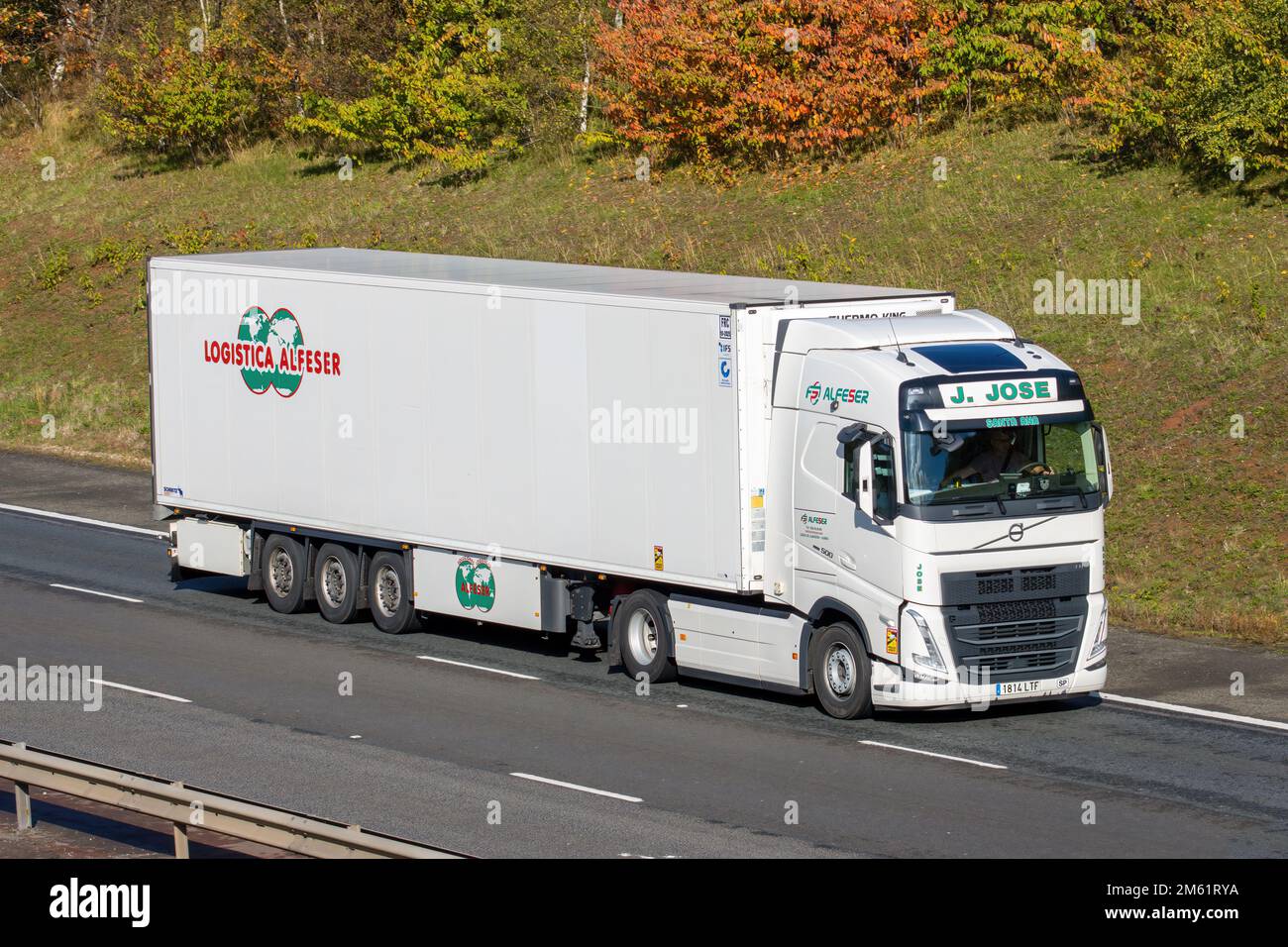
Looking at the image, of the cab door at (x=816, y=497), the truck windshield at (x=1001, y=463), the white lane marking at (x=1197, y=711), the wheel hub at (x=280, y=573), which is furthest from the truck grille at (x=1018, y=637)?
the wheel hub at (x=280, y=573)

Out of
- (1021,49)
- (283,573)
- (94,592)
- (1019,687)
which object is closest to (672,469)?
(1019,687)

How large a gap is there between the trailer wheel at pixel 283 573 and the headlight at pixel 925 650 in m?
8.91

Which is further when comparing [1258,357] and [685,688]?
[1258,357]

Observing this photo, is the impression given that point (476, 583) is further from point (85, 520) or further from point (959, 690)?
point (85, 520)

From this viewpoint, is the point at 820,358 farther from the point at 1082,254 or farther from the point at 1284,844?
the point at 1082,254

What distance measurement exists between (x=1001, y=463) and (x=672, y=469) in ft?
10.6

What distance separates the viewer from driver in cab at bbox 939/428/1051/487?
17.2 metres

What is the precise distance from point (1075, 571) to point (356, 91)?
37.4 m

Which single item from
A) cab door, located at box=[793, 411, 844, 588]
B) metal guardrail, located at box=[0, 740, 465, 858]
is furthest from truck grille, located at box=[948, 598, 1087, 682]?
metal guardrail, located at box=[0, 740, 465, 858]

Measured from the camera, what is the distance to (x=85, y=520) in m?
30.0

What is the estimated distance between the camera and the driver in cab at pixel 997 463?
56.5 feet

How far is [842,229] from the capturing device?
3641 centimetres

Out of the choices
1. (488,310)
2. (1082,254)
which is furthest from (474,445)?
(1082,254)

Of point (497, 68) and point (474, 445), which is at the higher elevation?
point (497, 68)
